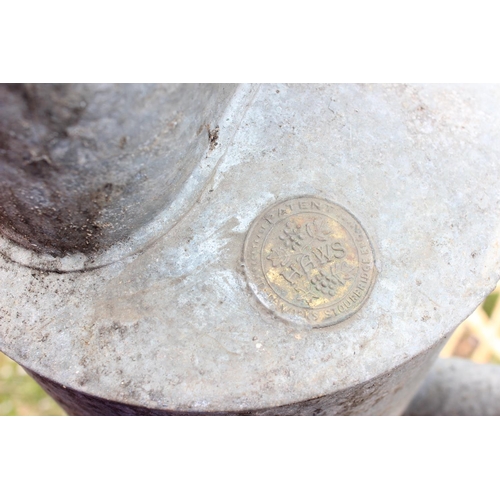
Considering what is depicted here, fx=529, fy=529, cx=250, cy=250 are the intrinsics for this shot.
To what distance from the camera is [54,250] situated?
47.8 inches

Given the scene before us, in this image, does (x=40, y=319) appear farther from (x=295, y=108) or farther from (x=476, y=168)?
(x=476, y=168)

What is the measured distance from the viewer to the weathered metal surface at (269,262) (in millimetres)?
1151

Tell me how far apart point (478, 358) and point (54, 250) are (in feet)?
8.31

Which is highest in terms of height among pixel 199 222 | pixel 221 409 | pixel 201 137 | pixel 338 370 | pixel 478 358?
pixel 201 137

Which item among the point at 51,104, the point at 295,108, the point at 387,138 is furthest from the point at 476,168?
the point at 51,104

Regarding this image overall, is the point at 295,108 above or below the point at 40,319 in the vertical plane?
above

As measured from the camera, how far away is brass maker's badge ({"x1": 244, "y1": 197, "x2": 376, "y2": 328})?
120 centimetres

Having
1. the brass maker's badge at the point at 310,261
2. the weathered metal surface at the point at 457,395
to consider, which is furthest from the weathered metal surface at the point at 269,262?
the weathered metal surface at the point at 457,395

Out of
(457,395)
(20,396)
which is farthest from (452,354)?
(20,396)

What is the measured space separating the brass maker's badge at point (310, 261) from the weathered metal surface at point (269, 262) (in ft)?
0.06

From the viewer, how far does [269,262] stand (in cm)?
122

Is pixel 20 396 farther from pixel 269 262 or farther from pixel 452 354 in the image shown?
pixel 452 354

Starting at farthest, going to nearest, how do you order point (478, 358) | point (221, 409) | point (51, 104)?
point (478, 358) → point (221, 409) → point (51, 104)

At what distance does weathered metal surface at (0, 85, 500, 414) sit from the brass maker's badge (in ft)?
0.06
